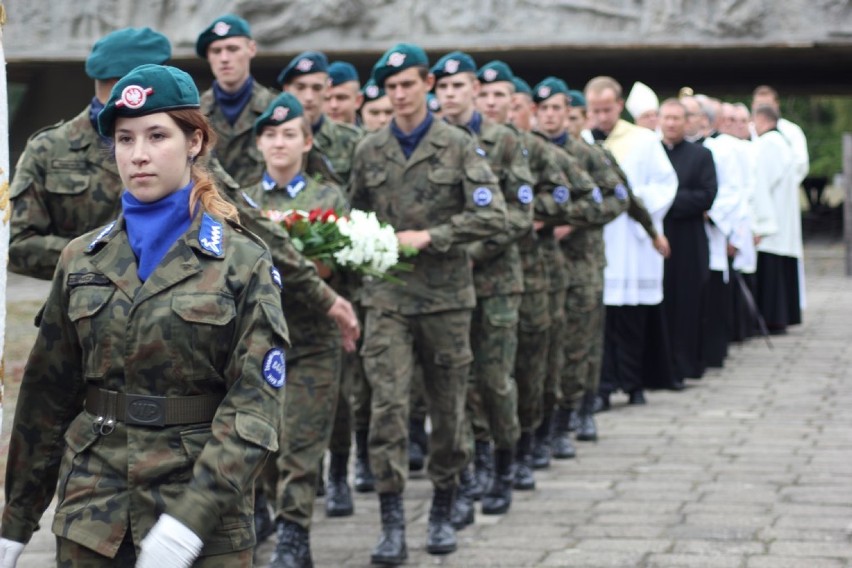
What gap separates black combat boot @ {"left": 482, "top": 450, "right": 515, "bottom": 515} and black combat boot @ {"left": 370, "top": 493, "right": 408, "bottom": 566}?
1.15 metres

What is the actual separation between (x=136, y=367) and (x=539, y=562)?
338 centimetres

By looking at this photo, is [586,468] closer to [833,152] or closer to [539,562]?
[539,562]

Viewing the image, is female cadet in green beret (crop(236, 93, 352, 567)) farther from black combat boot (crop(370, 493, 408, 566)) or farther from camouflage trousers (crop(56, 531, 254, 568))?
camouflage trousers (crop(56, 531, 254, 568))

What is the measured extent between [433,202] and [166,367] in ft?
11.9

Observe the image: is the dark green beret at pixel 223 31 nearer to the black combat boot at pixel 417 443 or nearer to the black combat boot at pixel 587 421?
the black combat boot at pixel 417 443

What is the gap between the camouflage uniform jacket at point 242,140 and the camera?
7422 millimetres

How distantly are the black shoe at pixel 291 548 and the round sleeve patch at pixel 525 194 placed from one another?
2.31m

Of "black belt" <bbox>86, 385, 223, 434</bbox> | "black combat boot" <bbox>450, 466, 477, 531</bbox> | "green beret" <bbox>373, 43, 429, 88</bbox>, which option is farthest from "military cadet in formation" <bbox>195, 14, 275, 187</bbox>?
"black belt" <bbox>86, 385, 223, 434</bbox>

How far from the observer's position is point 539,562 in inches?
264

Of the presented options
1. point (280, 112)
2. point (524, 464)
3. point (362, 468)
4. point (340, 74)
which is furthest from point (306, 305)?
point (340, 74)

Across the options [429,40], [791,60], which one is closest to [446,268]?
[429,40]

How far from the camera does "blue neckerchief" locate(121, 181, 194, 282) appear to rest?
3.72 metres

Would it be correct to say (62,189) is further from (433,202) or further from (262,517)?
(262,517)

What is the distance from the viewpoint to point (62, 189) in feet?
19.6
